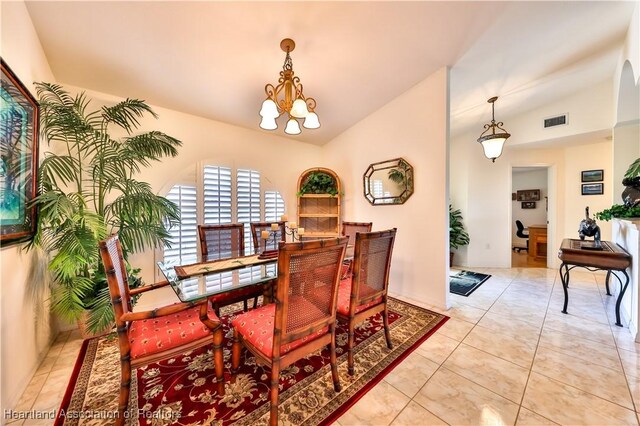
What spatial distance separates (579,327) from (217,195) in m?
4.37

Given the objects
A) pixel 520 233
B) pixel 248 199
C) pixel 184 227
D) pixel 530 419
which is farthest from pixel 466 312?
pixel 520 233

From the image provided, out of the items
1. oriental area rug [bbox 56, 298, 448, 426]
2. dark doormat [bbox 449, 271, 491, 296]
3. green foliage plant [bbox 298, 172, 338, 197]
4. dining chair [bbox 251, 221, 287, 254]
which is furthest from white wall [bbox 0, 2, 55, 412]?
dark doormat [bbox 449, 271, 491, 296]

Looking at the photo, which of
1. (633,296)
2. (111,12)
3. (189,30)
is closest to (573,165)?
(633,296)

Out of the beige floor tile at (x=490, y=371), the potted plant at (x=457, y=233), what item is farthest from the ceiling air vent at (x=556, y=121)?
the beige floor tile at (x=490, y=371)

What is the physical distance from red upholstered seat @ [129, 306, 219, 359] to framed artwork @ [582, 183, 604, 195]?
248 inches

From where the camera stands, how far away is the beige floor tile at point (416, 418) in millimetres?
1284

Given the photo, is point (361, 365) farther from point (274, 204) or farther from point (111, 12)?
point (111, 12)

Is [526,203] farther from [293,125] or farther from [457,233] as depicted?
[293,125]

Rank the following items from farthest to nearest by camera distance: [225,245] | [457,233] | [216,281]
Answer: [457,233] < [225,245] < [216,281]

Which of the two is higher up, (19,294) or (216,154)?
(216,154)

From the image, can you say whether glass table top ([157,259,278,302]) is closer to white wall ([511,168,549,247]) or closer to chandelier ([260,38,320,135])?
chandelier ([260,38,320,135])

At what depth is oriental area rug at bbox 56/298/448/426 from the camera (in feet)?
4.33

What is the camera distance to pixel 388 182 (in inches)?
128

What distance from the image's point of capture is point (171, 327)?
145 cm
